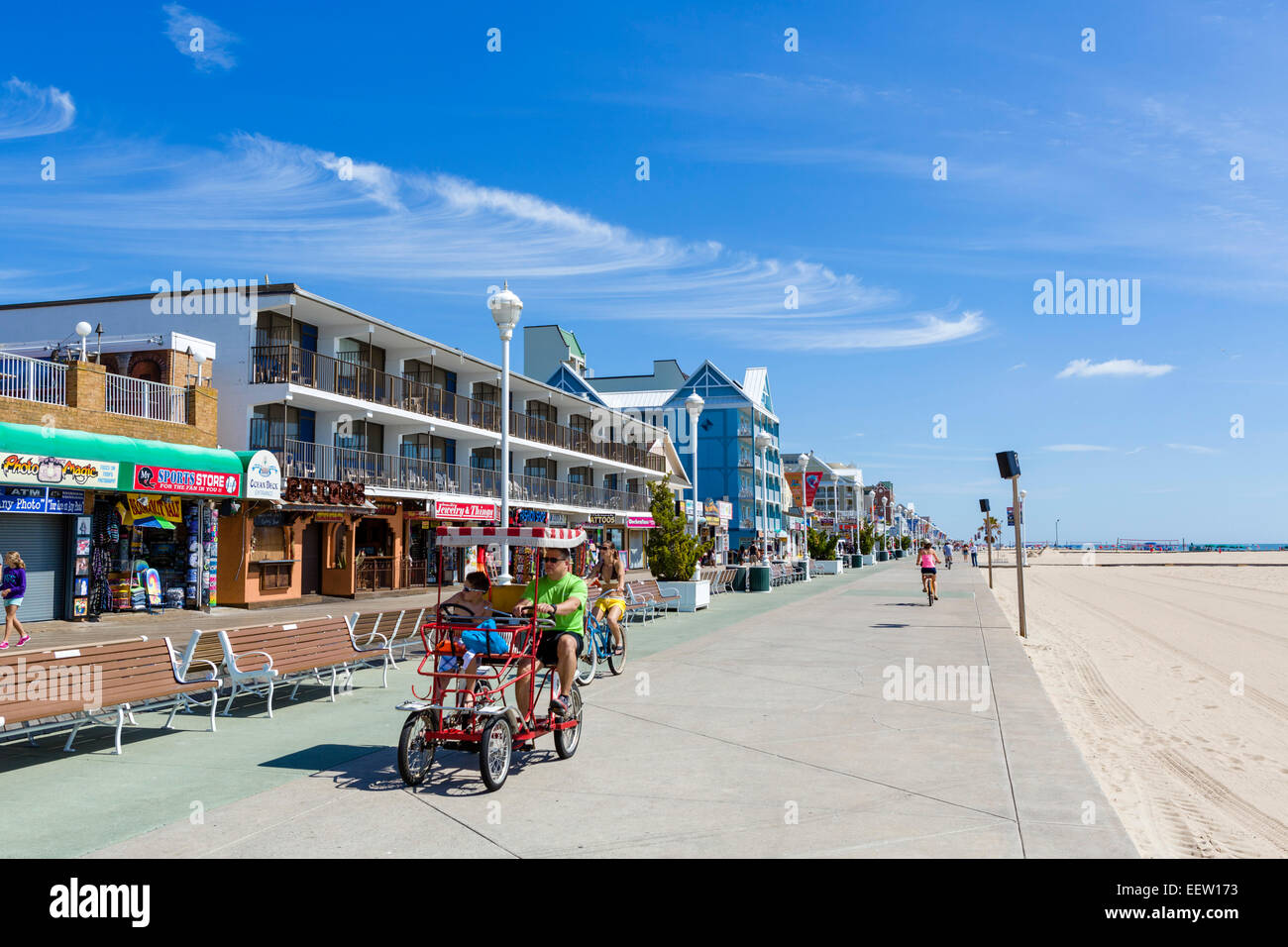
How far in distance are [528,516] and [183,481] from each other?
59.6ft

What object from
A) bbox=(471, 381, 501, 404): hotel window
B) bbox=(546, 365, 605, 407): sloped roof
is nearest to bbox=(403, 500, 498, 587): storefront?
bbox=(471, 381, 501, 404): hotel window

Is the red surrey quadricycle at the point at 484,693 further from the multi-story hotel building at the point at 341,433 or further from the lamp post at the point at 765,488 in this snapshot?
the lamp post at the point at 765,488

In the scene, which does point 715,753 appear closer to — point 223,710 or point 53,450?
point 223,710

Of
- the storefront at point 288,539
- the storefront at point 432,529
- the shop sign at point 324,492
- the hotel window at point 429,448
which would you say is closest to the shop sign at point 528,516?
the storefront at point 432,529

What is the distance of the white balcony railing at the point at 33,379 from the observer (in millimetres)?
18562

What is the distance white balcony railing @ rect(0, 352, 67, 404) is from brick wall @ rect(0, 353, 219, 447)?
0.84ft

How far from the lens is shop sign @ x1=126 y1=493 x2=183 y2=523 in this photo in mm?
20625

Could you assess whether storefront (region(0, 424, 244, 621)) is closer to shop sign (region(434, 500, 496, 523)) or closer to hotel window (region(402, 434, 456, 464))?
shop sign (region(434, 500, 496, 523))

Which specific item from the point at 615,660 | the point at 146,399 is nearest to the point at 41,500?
the point at 146,399

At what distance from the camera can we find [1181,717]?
925cm

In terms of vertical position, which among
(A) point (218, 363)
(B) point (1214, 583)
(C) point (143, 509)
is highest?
(A) point (218, 363)
